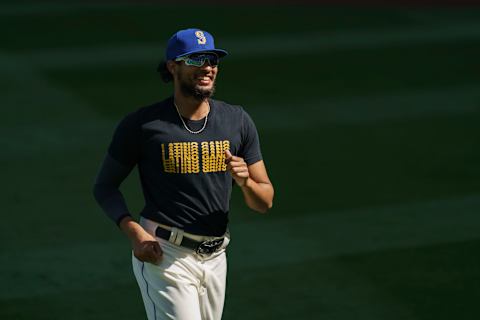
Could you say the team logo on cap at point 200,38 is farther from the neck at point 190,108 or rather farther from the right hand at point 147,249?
the right hand at point 147,249

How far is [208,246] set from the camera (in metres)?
6.08

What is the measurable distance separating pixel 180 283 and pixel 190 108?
0.98 meters

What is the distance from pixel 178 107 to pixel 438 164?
5853mm

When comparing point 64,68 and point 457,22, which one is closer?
point 64,68

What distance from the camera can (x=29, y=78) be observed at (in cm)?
1503

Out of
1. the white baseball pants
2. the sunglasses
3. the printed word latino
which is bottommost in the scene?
the white baseball pants

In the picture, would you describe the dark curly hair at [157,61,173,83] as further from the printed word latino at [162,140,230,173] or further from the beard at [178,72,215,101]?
the printed word latino at [162,140,230,173]

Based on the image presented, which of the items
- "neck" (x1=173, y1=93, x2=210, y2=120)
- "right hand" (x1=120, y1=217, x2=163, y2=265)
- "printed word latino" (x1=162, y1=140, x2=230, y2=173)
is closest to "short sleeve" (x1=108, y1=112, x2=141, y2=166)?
"printed word latino" (x1=162, y1=140, x2=230, y2=173)

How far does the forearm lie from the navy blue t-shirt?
0.17 m

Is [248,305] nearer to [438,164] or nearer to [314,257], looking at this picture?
[314,257]

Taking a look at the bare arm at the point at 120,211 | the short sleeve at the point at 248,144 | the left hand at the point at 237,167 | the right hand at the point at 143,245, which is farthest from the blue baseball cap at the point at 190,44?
the right hand at the point at 143,245

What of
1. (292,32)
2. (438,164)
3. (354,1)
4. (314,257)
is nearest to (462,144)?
(438,164)

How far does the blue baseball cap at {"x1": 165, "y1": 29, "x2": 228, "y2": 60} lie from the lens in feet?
19.3

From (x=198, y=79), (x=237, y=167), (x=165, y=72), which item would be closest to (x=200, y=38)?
(x=198, y=79)
